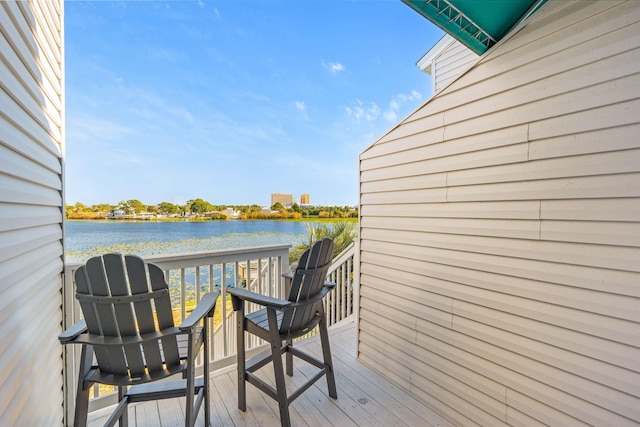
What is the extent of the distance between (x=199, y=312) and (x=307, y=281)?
69 cm

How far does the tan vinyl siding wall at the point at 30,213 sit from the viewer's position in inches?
44.3

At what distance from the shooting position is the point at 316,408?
85.3 inches

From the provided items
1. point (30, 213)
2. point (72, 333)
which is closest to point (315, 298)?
point (72, 333)

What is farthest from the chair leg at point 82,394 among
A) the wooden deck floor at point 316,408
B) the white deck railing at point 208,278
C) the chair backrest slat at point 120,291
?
the wooden deck floor at point 316,408

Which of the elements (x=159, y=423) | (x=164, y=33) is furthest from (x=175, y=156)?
(x=159, y=423)

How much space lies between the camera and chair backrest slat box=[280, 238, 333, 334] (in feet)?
6.40

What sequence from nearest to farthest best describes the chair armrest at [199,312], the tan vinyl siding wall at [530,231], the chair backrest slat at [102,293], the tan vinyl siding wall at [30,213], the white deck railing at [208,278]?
1. the tan vinyl siding wall at [30,213]
2. the tan vinyl siding wall at [530,231]
3. the chair backrest slat at [102,293]
4. the chair armrest at [199,312]
5. the white deck railing at [208,278]

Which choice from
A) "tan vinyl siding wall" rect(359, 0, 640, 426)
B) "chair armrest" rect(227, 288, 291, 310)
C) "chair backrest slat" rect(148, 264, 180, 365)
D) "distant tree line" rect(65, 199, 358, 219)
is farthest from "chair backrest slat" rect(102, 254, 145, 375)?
"distant tree line" rect(65, 199, 358, 219)

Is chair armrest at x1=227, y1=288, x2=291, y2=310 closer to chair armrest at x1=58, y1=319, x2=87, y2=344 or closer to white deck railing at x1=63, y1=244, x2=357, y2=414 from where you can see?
white deck railing at x1=63, y1=244, x2=357, y2=414

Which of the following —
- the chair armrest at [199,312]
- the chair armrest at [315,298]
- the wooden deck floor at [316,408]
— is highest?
the chair armrest at [199,312]

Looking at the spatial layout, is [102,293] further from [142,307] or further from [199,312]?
[199,312]

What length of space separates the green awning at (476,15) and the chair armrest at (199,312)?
2.14 m

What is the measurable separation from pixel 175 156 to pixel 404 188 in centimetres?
1298

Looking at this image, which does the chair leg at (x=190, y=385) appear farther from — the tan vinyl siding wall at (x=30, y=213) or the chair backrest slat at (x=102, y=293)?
the tan vinyl siding wall at (x=30, y=213)
